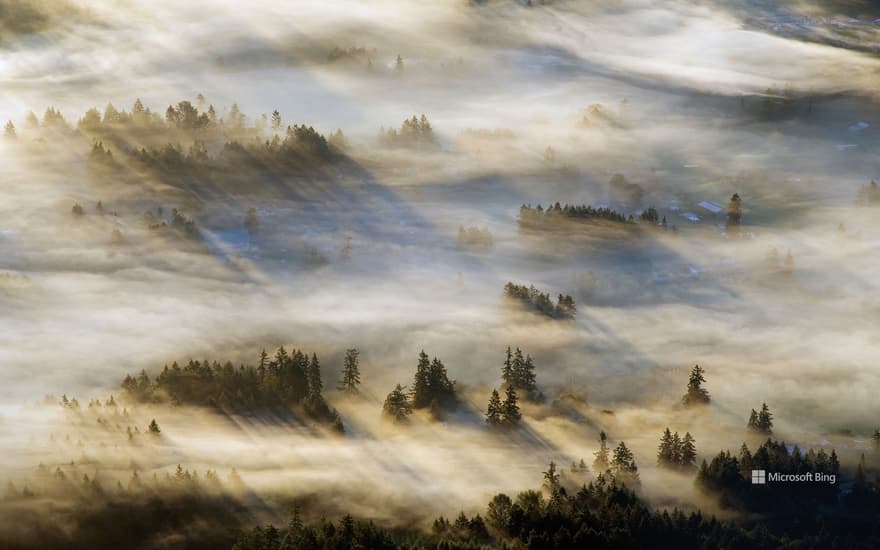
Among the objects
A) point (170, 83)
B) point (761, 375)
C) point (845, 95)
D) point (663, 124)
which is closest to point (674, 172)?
point (663, 124)

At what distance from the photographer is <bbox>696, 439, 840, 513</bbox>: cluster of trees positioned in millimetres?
82250

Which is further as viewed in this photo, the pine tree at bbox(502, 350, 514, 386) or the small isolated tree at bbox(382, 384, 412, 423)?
the pine tree at bbox(502, 350, 514, 386)

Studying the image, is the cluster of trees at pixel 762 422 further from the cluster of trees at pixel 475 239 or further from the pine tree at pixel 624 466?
the cluster of trees at pixel 475 239

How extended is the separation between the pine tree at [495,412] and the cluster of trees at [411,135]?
240ft

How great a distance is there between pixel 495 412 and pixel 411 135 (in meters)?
76.4

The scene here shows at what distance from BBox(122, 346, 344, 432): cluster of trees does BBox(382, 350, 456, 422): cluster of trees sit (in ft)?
15.2

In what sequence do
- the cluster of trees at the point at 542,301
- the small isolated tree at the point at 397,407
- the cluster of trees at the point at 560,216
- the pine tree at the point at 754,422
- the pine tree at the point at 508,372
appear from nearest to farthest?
the small isolated tree at the point at 397,407 → the pine tree at the point at 754,422 → the pine tree at the point at 508,372 → the cluster of trees at the point at 542,301 → the cluster of trees at the point at 560,216

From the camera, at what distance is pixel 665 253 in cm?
13150

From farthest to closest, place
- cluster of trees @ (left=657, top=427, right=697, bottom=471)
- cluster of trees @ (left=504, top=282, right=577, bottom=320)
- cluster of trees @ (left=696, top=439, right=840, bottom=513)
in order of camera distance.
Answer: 1. cluster of trees @ (left=504, top=282, right=577, bottom=320)
2. cluster of trees @ (left=657, top=427, right=697, bottom=471)
3. cluster of trees @ (left=696, top=439, right=840, bottom=513)

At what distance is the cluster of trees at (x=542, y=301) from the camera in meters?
113

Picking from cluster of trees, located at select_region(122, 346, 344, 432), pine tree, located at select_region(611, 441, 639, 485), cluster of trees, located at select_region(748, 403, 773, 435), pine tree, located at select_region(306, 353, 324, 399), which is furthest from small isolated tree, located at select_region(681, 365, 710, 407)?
pine tree, located at select_region(306, 353, 324, 399)

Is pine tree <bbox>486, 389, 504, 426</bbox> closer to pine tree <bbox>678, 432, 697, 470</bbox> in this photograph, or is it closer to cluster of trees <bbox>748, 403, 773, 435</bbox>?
pine tree <bbox>678, 432, 697, 470</bbox>

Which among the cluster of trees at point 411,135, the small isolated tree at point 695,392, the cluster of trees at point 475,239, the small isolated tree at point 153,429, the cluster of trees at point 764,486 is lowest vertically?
the cluster of trees at point 764,486

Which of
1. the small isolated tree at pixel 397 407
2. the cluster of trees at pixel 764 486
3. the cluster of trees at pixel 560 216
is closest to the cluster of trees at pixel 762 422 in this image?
the cluster of trees at pixel 764 486
